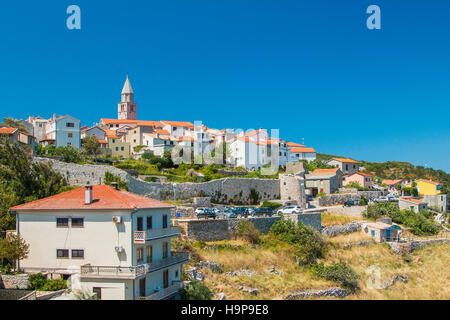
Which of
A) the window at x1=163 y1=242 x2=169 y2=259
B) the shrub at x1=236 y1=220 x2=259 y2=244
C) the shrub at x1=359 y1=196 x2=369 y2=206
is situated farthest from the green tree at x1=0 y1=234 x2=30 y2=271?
the shrub at x1=359 y1=196 x2=369 y2=206

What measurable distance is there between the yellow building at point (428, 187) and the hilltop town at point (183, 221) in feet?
0.56

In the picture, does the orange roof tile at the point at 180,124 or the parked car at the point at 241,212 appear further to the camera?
the orange roof tile at the point at 180,124

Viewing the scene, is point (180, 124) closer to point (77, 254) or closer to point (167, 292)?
point (77, 254)

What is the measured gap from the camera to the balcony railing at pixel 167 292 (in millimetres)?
21281

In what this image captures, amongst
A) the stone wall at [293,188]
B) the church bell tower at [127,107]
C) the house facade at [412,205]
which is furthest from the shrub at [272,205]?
the church bell tower at [127,107]

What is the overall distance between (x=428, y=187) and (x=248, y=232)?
48.0 m

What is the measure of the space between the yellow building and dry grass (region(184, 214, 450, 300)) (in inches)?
1156

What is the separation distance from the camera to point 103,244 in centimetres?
2186

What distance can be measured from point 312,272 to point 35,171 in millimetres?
23473

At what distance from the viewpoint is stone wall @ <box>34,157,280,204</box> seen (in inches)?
1636

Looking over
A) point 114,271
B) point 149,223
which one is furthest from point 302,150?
point 114,271

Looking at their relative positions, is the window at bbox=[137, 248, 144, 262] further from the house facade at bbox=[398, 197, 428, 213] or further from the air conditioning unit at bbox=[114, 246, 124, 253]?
the house facade at bbox=[398, 197, 428, 213]

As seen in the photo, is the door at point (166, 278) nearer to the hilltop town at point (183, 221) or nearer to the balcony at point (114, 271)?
the hilltop town at point (183, 221)

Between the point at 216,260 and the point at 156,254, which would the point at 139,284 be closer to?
the point at 156,254
